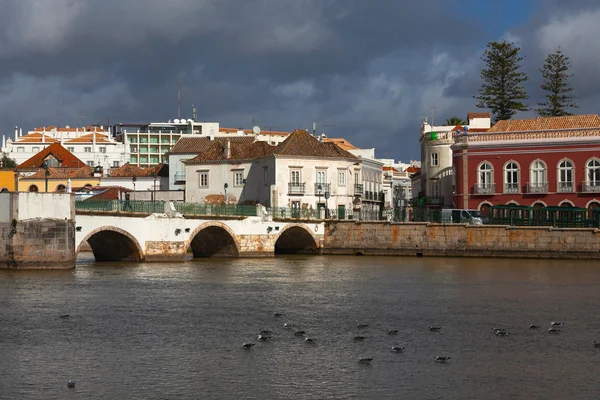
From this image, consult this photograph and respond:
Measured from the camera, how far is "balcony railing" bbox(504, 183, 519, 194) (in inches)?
2707

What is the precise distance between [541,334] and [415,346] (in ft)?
14.5

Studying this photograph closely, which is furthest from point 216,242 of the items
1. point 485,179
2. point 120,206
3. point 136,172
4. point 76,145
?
point 76,145

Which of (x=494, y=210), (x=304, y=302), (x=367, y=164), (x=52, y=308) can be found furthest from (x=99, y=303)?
(x=367, y=164)

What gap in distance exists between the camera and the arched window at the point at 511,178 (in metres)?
68.9

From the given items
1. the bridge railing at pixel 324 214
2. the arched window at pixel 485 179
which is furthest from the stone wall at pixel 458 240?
the arched window at pixel 485 179

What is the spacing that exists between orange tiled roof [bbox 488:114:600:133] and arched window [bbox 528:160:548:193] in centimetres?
291

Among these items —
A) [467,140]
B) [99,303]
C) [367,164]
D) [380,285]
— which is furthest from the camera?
[367,164]

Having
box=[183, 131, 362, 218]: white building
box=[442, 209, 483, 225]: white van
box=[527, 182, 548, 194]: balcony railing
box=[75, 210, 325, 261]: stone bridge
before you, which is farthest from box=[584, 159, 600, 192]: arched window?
box=[75, 210, 325, 261]: stone bridge

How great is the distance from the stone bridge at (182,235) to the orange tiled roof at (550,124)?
1566cm

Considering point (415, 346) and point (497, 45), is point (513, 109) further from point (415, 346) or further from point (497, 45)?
point (415, 346)

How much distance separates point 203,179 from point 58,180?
1994cm

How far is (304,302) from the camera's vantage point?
1496 inches

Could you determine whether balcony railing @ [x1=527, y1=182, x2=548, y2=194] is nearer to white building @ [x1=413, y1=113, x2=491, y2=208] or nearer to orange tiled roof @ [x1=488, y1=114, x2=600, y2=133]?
orange tiled roof @ [x1=488, y1=114, x2=600, y2=133]

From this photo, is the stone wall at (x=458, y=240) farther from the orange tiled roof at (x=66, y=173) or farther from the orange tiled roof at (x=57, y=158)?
the orange tiled roof at (x=57, y=158)
